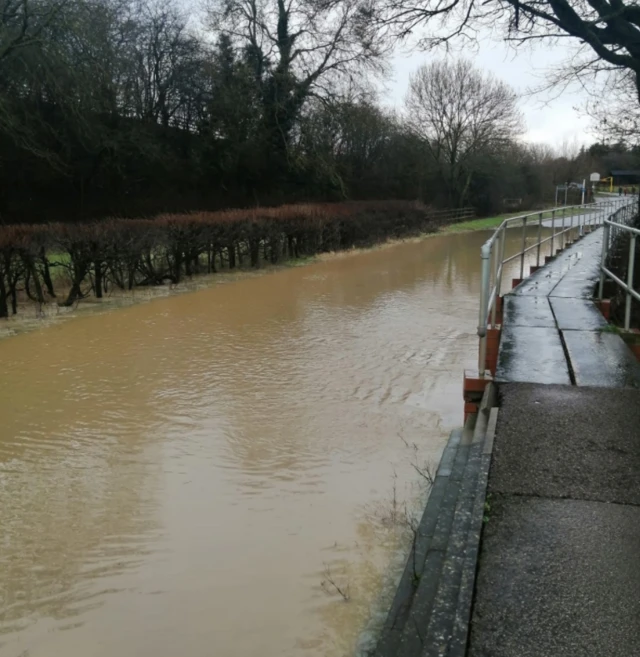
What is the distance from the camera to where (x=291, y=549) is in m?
3.97

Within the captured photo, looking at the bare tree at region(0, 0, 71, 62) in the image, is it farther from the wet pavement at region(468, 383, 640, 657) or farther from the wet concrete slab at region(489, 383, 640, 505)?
the wet pavement at region(468, 383, 640, 657)

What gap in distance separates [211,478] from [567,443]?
257 centimetres

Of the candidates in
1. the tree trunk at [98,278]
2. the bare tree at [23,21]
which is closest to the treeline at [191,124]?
the bare tree at [23,21]

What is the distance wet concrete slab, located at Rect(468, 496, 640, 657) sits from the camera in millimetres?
2273

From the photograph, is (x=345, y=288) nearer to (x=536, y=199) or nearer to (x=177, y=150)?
(x=177, y=150)

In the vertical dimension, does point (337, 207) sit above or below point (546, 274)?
above

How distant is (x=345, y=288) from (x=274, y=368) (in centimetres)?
697

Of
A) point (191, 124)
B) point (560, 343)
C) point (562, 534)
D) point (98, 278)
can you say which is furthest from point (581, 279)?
point (191, 124)

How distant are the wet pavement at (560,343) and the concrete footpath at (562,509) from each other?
0.02 metres

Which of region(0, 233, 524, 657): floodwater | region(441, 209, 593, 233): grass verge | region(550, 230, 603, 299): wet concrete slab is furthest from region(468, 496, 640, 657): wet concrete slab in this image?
region(441, 209, 593, 233): grass verge

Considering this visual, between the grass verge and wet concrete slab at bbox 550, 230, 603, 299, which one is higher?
the grass verge

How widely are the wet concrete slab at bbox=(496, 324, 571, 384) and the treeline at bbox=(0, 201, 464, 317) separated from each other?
799 centimetres

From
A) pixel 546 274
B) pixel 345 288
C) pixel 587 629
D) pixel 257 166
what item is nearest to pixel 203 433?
pixel 587 629

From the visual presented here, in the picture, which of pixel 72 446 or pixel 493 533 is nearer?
pixel 493 533
